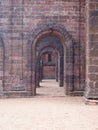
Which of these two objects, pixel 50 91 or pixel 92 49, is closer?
pixel 92 49

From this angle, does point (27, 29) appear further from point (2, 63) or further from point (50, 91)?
point (50, 91)

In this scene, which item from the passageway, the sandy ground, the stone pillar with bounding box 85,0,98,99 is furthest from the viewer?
the passageway

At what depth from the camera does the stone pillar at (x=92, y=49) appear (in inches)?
457

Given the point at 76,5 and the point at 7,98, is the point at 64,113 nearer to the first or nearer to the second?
the point at 7,98

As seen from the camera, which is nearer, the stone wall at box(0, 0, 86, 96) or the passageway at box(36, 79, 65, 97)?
the stone wall at box(0, 0, 86, 96)

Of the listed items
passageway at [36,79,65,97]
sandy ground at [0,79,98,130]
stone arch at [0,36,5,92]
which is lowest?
passageway at [36,79,65,97]

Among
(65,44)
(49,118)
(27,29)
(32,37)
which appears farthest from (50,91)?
(49,118)

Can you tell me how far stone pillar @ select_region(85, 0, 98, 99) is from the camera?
11.6m

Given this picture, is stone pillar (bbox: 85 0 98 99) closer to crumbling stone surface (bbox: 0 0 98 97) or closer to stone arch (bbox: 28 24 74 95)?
crumbling stone surface (bbox: 0 0 98 97)

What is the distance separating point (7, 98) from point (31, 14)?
14.0ft

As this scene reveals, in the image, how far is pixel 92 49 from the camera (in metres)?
11.7

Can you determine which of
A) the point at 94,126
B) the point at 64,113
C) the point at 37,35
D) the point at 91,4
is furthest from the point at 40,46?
the point at 94,126

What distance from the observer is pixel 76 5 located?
1449cm

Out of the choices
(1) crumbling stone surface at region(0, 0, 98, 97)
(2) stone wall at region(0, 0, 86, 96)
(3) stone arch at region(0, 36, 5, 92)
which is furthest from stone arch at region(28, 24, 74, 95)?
(3) stone arch at region(0, 36, 5, 92)
